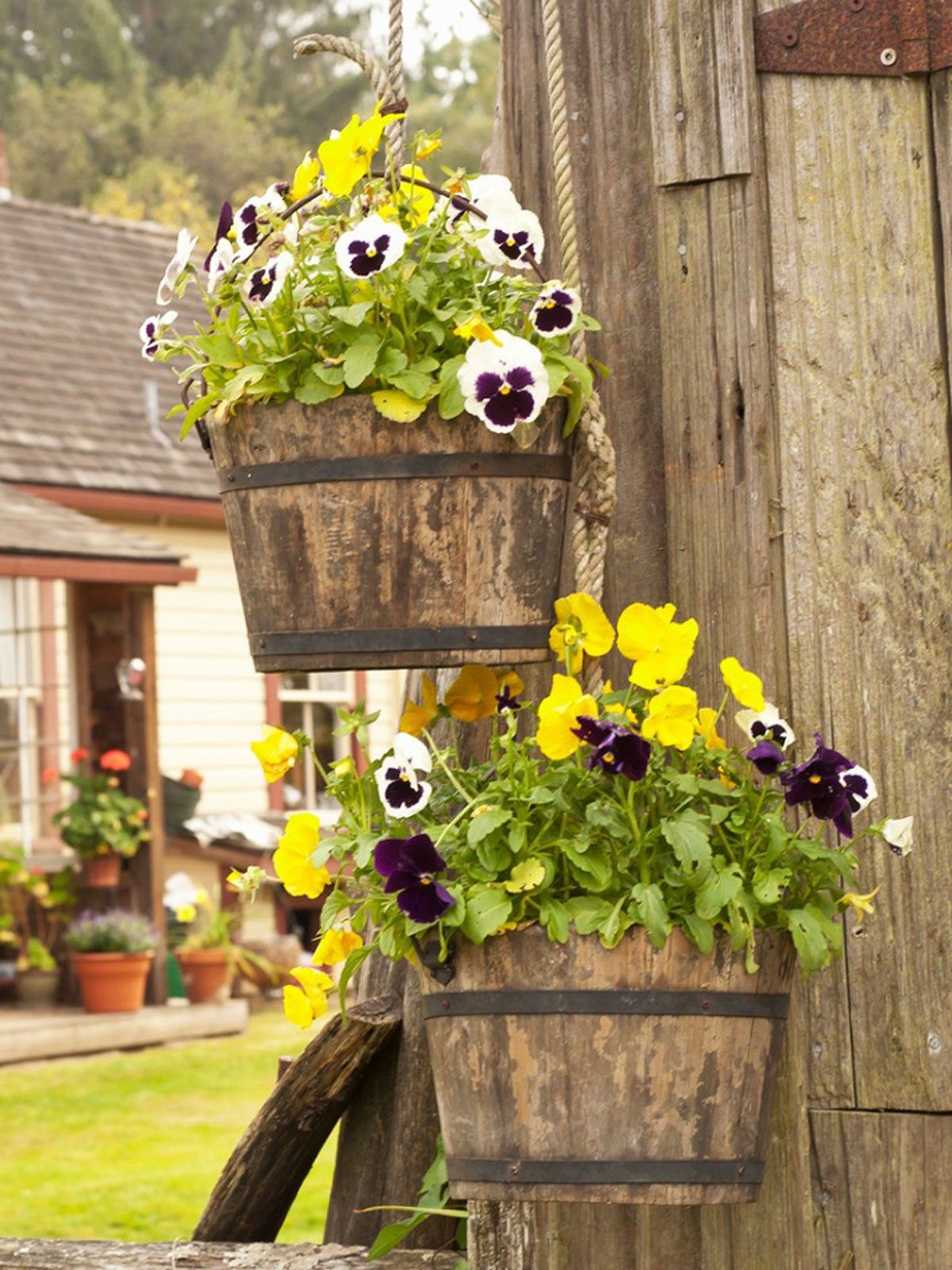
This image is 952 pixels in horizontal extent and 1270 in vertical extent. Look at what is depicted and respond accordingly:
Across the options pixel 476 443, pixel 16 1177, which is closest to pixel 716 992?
pixel 476 443

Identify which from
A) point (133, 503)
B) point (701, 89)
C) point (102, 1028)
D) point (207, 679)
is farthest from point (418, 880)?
point (207, 679)

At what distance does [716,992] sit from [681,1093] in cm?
11

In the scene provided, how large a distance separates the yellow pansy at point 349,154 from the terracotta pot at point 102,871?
826cm

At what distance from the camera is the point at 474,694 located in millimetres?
2398

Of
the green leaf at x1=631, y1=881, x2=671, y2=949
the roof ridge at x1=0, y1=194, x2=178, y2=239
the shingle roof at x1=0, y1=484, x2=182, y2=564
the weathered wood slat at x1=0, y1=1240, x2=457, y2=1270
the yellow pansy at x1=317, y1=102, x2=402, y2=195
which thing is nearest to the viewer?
the green leaf at x1=631, y1=881, x2=671, y2=949

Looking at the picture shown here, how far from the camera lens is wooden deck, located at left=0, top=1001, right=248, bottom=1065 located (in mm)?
8977

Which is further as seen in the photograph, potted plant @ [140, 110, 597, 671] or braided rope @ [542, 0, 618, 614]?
braided rope @ [542, 0, 618, 614]

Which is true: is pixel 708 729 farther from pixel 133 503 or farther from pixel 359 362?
pixel 133 503

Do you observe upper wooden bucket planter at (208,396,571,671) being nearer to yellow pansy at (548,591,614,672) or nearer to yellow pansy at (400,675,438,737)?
yellow pansy at (548,591,614,672)

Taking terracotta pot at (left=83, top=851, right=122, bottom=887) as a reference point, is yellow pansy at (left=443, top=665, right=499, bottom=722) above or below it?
above

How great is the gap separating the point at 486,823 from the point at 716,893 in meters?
0.25

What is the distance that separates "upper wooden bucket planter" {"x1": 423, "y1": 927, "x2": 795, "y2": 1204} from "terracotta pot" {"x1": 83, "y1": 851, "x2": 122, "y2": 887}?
27.2ft

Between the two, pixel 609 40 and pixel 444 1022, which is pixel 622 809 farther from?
pixel 609 40

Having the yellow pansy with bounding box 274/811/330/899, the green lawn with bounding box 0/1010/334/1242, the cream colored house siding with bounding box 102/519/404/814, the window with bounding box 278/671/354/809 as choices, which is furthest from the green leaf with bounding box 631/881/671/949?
the window with bounding box 278/671/354/809
